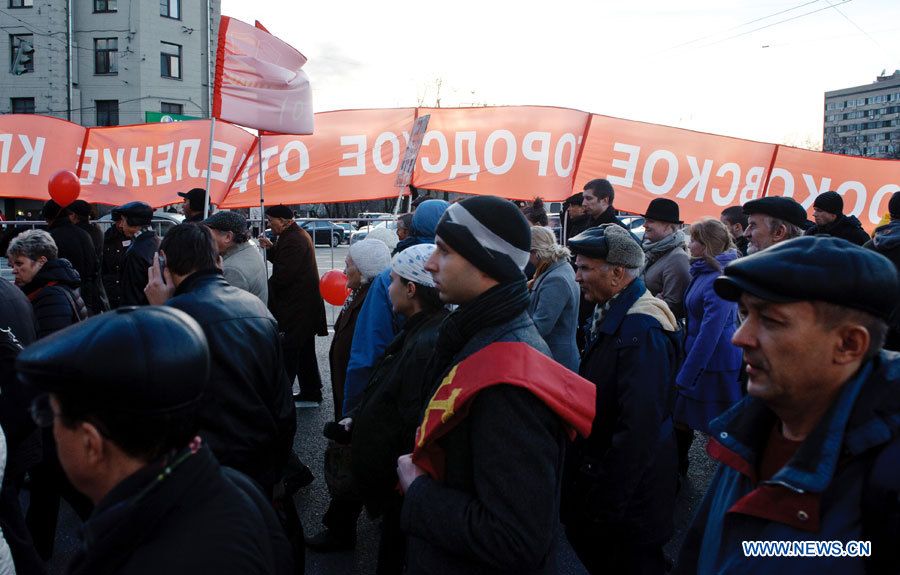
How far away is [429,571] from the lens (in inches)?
77.6

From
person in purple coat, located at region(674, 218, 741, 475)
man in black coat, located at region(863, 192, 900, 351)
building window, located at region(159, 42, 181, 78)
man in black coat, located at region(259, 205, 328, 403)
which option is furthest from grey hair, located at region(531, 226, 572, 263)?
building window, located at region(159, 42, 181, 78)

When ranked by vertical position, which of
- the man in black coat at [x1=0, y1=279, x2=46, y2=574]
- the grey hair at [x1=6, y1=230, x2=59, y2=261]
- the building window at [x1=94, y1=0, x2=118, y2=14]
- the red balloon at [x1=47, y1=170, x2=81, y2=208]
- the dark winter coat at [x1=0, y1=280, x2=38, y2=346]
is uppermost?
the building window at [x1=94, y1=0, x2=118, y2=14]

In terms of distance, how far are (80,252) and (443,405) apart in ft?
19.4

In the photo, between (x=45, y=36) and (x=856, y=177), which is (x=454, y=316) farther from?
(x=45, y=36)

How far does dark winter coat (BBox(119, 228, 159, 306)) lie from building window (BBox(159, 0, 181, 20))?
43406 millimetres

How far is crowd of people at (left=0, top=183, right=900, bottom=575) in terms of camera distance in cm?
124

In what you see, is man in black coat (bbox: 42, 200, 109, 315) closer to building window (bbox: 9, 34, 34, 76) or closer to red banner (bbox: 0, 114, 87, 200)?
red banner (bbox: 0, 114, 87, 200)

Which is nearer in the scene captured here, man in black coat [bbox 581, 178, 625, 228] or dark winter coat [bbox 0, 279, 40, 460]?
dark winter coat [bbox 0, 279, 40, 460]

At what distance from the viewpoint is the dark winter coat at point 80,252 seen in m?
6.58

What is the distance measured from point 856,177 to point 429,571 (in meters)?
9.24

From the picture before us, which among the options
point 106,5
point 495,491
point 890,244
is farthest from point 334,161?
point 106,5

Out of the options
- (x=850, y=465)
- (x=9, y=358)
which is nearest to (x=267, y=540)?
(x=850, y=465)

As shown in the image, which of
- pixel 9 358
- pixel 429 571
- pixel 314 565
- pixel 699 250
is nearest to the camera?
pixel 429 571

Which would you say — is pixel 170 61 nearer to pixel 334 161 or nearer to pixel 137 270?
pixel 334 161
